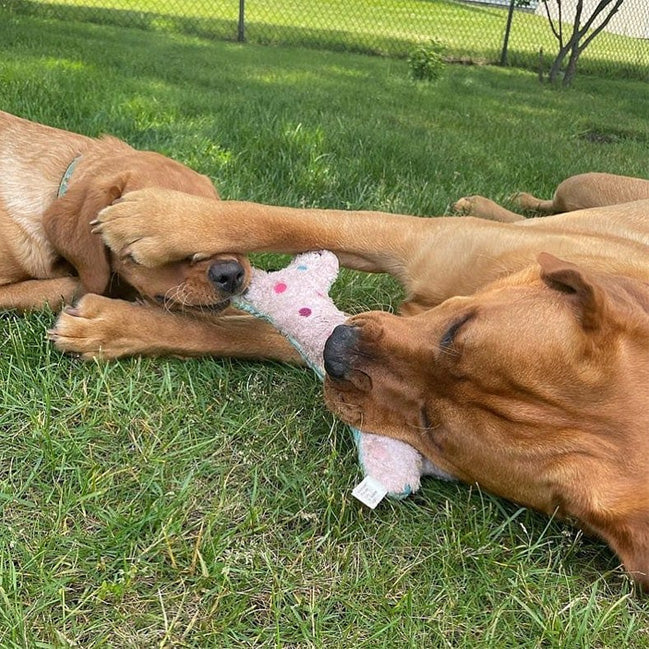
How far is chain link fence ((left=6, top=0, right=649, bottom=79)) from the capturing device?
50.4 ft

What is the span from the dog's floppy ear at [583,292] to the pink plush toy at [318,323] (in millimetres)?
717

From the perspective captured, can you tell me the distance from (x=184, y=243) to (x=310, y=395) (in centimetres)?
82

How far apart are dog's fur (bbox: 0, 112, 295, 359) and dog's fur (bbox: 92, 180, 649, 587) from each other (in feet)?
0.59

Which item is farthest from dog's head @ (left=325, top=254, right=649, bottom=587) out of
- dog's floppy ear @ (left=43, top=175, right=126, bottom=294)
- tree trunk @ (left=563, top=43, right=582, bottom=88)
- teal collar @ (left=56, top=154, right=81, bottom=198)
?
tree trunk @ (left=563, top=43, right=582, bottom=88)

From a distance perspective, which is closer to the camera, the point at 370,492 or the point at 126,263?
the point at 370,492

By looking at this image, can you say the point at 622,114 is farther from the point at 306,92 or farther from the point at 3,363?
the point at 3,363

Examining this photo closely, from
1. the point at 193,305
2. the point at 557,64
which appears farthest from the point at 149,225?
the point at 557,64

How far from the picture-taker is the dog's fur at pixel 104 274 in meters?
3.09

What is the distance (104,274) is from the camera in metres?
3.24

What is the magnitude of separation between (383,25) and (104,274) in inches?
828

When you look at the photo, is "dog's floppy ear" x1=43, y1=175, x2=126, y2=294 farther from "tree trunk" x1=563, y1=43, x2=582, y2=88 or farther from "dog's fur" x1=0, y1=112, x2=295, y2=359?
"tree trunk" x1=563, y1=43, x2=582, y2=88

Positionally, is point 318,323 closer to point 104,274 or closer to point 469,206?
point 104,274

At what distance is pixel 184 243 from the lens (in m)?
3.12

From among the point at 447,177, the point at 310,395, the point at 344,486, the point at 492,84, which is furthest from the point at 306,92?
the point at 344,486
